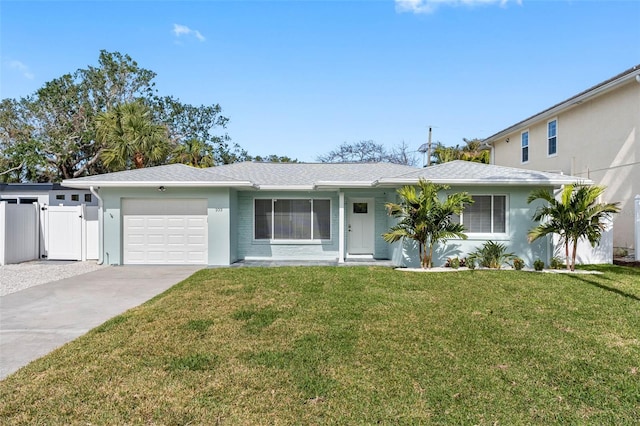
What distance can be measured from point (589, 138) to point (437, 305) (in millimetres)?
12619

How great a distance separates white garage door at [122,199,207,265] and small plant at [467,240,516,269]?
897cm

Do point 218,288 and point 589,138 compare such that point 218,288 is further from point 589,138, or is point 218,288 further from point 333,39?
point 589,138

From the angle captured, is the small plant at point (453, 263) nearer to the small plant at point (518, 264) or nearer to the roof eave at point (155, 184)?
the small plant at point (518, 264)

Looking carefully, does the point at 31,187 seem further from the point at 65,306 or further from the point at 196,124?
the point at 65,306

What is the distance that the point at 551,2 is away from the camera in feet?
39.5

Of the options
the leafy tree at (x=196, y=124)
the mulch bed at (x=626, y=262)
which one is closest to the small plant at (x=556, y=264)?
the mulch bed at (x=626, y=262)

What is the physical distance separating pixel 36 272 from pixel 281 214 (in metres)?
7.74

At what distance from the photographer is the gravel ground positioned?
30.2ft

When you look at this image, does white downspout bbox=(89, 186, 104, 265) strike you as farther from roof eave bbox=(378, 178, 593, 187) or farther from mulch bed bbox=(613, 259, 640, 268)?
mulch bed bbox=(613, 259, 640, 268)

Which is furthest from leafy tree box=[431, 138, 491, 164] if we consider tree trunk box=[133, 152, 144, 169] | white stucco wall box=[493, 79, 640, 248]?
tree trunk box=[133, 152, 144, 169]

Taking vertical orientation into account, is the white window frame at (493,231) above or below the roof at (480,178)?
below

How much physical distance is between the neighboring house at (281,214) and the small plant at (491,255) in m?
0.25

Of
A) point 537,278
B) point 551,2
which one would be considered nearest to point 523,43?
point 551,2

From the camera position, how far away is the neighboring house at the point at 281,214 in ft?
38.6
